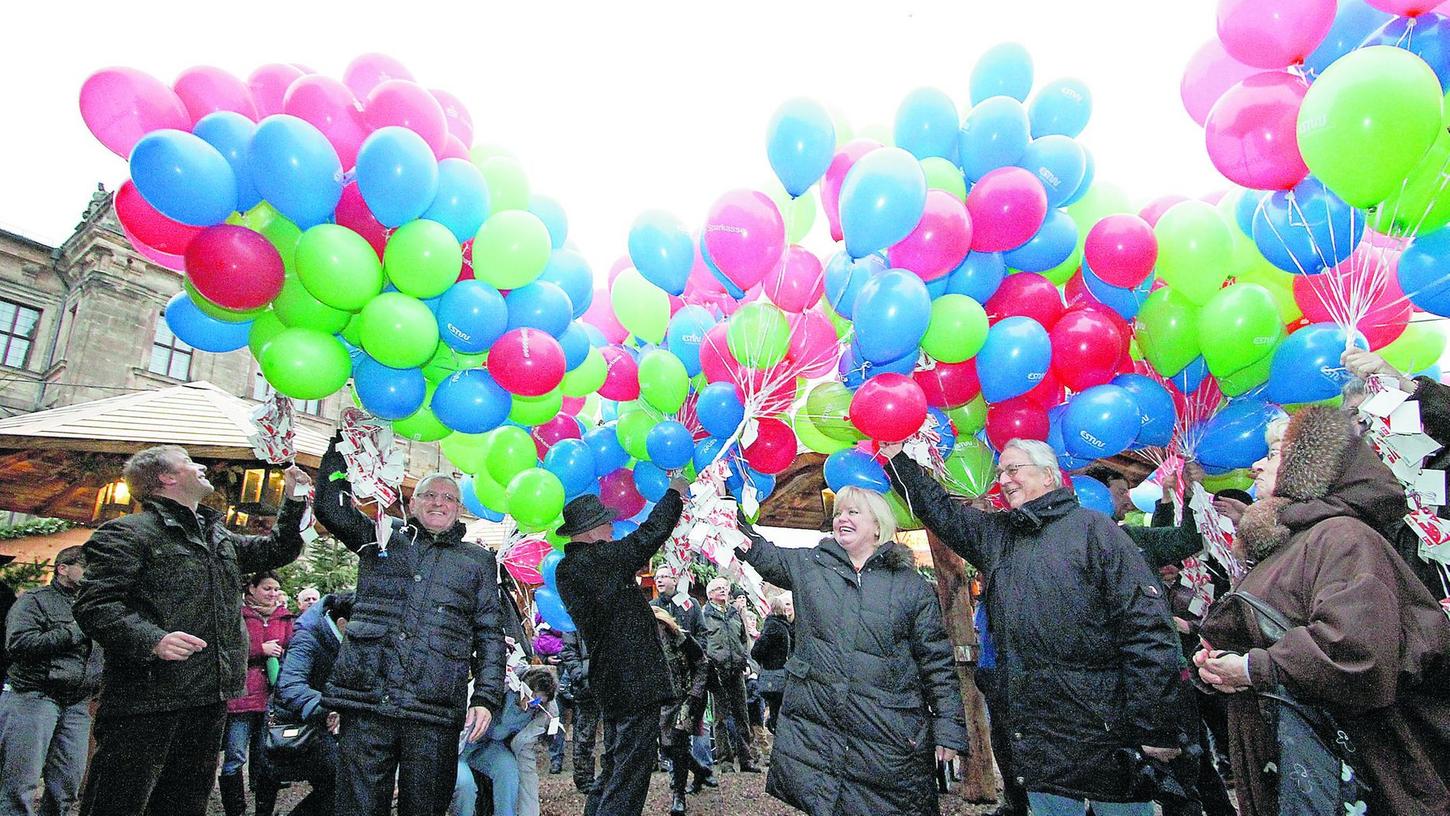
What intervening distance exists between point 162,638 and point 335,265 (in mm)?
1401

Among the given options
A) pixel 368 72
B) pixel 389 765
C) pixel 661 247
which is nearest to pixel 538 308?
pixel 661 247

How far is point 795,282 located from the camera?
11.4ft

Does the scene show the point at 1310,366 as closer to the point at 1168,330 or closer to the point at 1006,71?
the point at 1168,330

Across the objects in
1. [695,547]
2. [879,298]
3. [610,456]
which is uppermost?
[879,298]

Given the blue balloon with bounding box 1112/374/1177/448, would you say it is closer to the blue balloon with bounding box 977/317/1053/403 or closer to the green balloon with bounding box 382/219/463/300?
the blue balloon with bounding box 977/317/1053/403

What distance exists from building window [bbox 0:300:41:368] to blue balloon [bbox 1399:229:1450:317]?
75.1 ft

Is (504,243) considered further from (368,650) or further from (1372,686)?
(1372,686)

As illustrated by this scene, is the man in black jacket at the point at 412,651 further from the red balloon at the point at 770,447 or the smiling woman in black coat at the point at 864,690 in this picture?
the red balloon at the point at 770,447

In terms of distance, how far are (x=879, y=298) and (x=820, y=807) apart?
6.03ft

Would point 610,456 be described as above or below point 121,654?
above

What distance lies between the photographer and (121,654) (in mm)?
2531

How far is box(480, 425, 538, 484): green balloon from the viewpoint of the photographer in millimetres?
3736

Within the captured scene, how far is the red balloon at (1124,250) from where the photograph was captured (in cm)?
315

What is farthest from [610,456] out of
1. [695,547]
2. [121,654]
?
[121,654]
